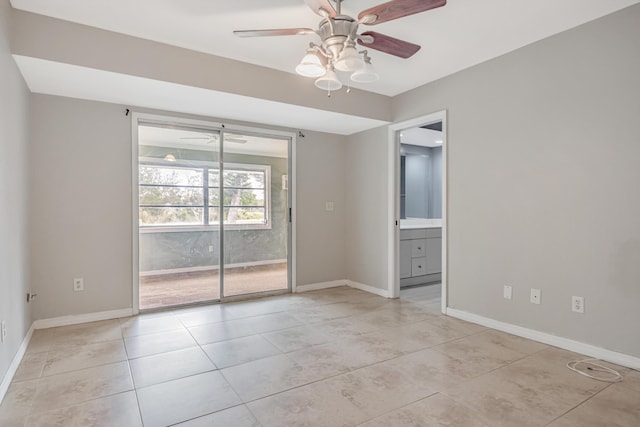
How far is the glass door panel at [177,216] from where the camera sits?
3.84 meters

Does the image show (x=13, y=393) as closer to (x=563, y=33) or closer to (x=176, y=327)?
(x=176, y=327)

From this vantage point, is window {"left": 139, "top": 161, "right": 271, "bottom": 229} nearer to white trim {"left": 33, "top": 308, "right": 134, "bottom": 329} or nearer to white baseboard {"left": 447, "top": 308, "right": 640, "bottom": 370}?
white trim {"left": 33, "top": 308, "right": 134, "bottom": 329}

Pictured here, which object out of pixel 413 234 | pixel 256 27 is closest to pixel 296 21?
pixel 256 27

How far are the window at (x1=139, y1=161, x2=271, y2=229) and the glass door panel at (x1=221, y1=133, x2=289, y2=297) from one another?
1 centimetres

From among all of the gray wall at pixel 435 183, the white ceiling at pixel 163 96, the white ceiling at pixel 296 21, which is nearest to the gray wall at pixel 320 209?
the white ceiling at pixel 163 96

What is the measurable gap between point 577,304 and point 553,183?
0.95 meters

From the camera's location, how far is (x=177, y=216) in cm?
399

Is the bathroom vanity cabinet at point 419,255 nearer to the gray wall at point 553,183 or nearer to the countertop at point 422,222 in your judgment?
the countertop at point 422,222

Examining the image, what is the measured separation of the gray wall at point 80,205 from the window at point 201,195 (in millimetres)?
236

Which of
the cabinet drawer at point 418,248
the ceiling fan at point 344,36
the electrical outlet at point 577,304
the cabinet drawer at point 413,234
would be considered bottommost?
the electrical outlet at point 577,304

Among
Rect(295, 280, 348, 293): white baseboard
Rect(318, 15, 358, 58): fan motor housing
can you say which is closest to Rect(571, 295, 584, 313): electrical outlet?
Rect(318, 15, 358, 58): fan motor housing

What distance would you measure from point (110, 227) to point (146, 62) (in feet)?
5.65

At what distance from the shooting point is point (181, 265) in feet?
13.2

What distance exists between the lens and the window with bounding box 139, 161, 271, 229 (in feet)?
12.7
